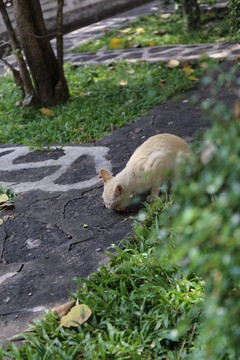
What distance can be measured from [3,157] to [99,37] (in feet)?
20.7

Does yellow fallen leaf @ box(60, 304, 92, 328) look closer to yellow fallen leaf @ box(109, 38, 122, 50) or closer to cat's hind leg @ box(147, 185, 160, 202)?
cat's hind leg @ box(147, 185, 160, 202)

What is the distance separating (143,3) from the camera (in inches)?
561

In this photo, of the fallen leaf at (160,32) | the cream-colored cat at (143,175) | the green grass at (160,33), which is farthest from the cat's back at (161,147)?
the fallen leaf at (160,32)

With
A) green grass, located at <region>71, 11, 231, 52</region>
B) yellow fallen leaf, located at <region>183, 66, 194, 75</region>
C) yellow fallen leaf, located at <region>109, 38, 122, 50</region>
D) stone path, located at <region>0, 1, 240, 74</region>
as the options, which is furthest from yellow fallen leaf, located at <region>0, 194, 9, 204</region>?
yellow fallen leaf, located at <region>109, 38, 122, 50</region>

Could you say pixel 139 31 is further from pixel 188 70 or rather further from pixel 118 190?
pixel 118 190

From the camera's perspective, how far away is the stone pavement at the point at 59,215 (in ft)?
11.5

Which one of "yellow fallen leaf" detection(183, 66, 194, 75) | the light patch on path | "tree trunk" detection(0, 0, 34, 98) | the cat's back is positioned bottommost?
"yellow fallen leaf" detection(183, 66, 194, 75)

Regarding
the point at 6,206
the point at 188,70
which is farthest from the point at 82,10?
the point at 6,206

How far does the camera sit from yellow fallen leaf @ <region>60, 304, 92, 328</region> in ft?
9.93

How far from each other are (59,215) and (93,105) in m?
2.93

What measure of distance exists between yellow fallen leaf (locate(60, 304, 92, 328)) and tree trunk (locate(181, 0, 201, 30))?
25.1 ft

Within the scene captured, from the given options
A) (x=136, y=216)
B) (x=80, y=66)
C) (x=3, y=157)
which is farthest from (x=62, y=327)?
(x=80, y=66)

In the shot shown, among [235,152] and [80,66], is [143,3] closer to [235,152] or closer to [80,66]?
[80,66]

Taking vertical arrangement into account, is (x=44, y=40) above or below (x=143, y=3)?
above
